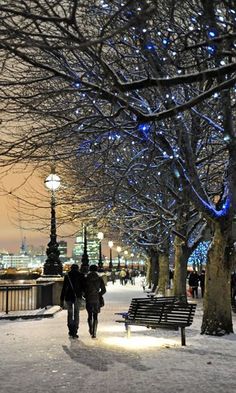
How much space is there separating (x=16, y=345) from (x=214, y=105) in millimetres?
7403

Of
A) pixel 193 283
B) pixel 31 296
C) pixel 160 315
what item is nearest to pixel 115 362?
pixel 160 315

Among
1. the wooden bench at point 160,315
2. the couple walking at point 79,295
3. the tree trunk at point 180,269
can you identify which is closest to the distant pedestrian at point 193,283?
the tree trunk at point 180,269

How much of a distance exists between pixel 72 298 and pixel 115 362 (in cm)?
364

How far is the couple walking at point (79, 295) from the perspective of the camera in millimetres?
13172

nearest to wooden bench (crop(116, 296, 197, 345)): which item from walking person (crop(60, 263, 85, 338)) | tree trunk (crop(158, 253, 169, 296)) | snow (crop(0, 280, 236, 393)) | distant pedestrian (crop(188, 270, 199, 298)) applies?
snow (crop(0, 280, 236, 393))

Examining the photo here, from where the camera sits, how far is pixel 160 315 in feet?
42.2

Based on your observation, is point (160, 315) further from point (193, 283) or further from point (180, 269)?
point (193, 283)

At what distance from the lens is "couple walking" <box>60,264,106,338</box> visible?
1317 centimetres

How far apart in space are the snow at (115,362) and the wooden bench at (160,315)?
1.19ft

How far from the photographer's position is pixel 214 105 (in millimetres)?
14164

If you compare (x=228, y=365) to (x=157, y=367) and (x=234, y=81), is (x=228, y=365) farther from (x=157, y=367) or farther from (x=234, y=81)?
(x=234, y=81)

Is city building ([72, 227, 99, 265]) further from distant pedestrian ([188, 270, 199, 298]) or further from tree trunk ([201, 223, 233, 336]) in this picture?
tree trunk ([201, 223, 233, 336])

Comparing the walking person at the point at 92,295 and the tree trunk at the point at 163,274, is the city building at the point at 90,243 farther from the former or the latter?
the walking person at the point at 92,295

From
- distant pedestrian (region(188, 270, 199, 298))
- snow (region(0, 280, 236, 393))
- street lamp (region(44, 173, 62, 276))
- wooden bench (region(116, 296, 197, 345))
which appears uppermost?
street lamp (region(44, 173, 62, 276))
